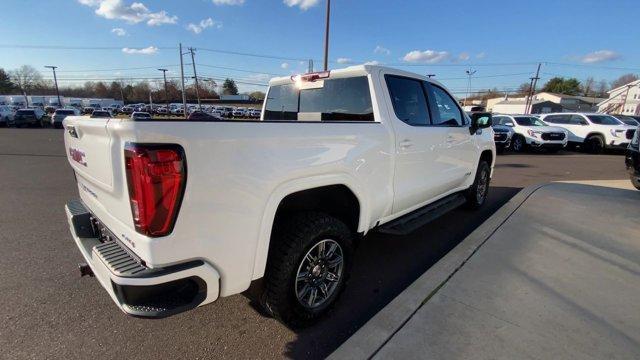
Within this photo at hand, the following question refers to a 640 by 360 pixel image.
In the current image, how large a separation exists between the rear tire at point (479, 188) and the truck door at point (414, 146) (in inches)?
59.7

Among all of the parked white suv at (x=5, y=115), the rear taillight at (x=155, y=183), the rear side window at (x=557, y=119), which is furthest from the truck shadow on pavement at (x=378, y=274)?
the parked white suv at (x=5, y=115)

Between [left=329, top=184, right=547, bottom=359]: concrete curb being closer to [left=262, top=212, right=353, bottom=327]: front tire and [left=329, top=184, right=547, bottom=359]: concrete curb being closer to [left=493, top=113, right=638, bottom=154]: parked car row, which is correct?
[left=262, top=212, right=353, bottom=327]: front tire

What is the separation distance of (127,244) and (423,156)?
2.75 m

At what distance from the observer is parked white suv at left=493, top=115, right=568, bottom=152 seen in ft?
48.1

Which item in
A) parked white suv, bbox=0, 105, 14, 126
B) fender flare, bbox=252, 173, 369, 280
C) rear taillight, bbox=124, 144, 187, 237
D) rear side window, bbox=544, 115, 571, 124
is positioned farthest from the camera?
parked white suv, bbox=0, 105, 14, 126

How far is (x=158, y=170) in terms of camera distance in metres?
1.64

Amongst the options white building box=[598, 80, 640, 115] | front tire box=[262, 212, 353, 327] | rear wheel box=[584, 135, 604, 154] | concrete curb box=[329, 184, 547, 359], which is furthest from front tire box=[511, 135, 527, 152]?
white building box=[598, 80, 640, 115]

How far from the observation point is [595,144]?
50.7 ft

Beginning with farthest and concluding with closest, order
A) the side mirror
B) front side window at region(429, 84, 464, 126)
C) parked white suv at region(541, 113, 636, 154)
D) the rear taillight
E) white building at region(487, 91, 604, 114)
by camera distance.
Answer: white building at region(487, 91, 604, 114)
parked white suv at region(541, 113, 636, 154)
the side mirror
front side window at region(429, 84, 464, 126)
the rear taillight

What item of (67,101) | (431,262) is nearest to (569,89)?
(431,262)

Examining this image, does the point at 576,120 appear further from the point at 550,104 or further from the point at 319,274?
the point at 550,104

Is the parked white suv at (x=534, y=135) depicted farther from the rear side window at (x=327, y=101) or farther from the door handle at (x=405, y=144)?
the rear side window at (x=327, y=101)

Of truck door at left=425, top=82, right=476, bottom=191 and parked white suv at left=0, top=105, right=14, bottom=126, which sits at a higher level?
truck door at left=425, top=82, right=476, bottom=191

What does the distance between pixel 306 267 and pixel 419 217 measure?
1.67 m
